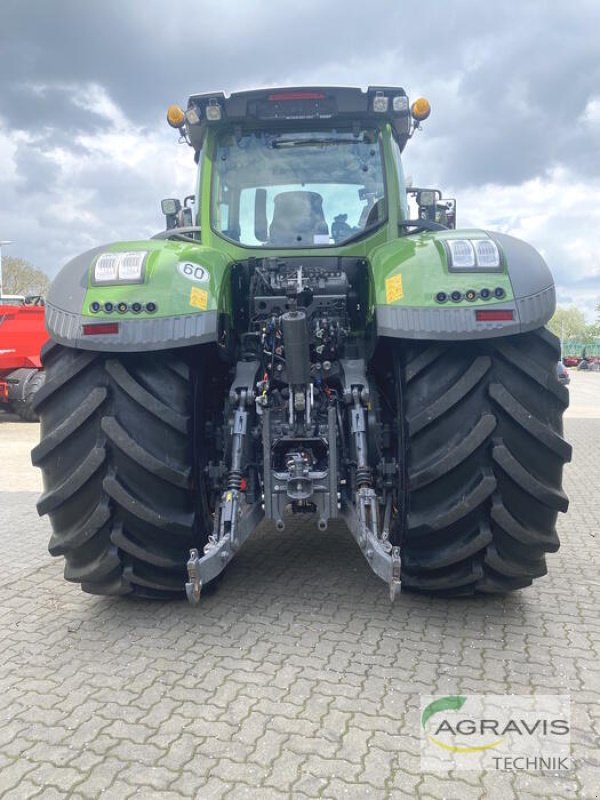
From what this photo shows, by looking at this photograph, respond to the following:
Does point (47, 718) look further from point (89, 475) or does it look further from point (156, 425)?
point (156, 425)

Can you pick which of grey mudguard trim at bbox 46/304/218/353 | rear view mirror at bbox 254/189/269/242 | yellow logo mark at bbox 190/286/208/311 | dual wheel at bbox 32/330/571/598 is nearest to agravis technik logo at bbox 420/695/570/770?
dual wheel at bbox 32/330/571/598

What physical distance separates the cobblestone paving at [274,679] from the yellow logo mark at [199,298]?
156 cm

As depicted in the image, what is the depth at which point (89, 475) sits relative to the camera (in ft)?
9.77

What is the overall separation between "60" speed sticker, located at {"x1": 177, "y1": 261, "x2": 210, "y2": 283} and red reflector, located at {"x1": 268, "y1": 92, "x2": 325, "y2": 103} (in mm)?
1329

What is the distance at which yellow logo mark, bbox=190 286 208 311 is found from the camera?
3018 mm

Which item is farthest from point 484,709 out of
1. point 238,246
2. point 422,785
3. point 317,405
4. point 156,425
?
point 238,246

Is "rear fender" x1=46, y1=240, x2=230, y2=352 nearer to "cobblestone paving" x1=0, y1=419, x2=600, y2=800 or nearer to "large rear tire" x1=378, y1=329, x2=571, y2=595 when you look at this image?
"large rear tire" x1=378, y1=329, x2=571, y2=595

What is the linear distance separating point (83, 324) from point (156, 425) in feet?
1.85

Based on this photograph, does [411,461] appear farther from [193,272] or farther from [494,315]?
[193,272]

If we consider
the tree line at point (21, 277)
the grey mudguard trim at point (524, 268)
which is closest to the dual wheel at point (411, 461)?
the grey mudguard trim at point (524, 268)

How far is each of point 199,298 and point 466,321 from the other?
1224 millimetres

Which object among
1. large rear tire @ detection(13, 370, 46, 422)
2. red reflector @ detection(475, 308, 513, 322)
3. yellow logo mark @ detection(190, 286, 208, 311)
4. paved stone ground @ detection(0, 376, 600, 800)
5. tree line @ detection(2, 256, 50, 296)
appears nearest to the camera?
paved stone ground @ detection(0, 376, 600, 800)

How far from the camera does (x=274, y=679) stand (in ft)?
8.84

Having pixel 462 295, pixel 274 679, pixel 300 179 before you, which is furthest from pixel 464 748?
pixel 300 179
